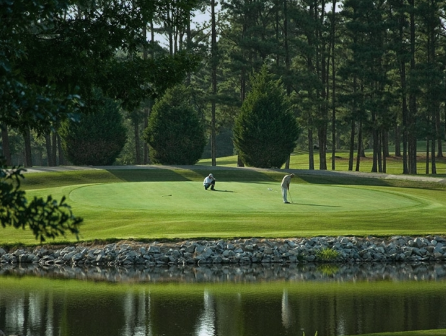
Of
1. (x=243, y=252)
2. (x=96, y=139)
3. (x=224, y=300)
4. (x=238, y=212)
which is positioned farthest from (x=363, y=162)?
(x=224, y=300)

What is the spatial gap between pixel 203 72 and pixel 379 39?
40.0m

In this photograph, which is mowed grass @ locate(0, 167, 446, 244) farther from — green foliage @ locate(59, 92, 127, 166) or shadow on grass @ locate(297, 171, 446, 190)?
green foliage @ locate(59, 92, 127, 166)

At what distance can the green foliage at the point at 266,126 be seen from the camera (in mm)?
61656

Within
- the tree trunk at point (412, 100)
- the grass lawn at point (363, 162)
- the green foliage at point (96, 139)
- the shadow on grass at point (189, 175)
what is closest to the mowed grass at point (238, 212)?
the shadow on grass at point (189, 175)

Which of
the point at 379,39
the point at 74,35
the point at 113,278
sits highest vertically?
the point at 379,39

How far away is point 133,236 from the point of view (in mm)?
30031

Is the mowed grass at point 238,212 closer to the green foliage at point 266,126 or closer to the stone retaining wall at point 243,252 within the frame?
the stone retaining wall at point 243,252

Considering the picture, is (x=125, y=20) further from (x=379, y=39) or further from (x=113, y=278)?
(x=379, y=39)

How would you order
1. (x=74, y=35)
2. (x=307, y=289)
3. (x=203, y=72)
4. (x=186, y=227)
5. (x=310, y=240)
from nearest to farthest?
(x=74, y=35) < (x=307, y=289) < (x=310, y=240) < (x=186, y=227) < (x=203, y=72)

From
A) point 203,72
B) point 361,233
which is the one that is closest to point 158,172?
point 361,233

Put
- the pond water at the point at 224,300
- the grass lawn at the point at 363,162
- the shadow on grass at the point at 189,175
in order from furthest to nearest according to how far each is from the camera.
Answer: the grass lawn at the point at 363,162 < the shadow on grass at the point at 189,175 < the pond water at the point at 224,300

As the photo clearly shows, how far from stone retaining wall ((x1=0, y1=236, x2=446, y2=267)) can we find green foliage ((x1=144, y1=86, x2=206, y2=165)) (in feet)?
109

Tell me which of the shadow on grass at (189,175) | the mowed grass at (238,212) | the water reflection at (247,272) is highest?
the shadow on grass at (189,175)

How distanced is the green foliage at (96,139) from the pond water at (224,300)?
33136 millimetres
